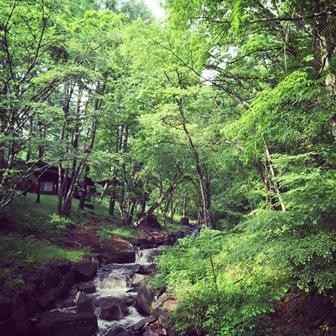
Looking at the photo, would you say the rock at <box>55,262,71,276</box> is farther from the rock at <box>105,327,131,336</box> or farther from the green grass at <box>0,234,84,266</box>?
the rock at <box>105,327,131,336</box>

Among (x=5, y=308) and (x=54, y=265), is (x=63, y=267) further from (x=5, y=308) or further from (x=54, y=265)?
(x=5, y=308)

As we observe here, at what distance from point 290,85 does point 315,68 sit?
7.29ft

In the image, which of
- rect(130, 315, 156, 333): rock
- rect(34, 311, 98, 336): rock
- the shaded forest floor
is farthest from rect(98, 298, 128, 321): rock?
the shaded forest floor

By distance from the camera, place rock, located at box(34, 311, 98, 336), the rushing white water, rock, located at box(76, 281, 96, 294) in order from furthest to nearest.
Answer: rock, located at box(76, 281, 96, 294)
the rushing white water
rock, located at box(34, 311, 98, 336)

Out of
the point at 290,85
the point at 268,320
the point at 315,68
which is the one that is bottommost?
the point at 268,320

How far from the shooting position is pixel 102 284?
54.2ft

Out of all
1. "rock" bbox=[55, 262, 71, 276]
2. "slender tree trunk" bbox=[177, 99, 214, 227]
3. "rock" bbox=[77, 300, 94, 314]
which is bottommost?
"rock" bbox=[77, 300, 94, 314]

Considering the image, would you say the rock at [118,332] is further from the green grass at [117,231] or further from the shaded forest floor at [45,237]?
the green grass at [117,231]

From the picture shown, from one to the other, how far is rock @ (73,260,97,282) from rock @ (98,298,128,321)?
3.72 meters

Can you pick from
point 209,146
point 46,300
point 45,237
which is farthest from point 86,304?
point 209,146

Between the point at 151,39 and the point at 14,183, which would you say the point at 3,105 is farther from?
the point at 151,39

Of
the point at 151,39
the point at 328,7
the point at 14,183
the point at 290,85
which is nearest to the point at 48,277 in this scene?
the point at 14,183

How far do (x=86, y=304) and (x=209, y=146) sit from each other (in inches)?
460

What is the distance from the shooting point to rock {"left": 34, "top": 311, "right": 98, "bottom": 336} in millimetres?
10875
